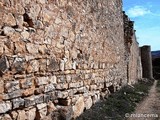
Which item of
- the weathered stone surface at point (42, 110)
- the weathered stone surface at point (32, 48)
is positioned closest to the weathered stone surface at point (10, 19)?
the weathered stone surface at point (32, 48)

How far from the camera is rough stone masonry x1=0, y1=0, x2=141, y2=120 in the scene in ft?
13.6

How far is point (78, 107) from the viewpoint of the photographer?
624 centimetres

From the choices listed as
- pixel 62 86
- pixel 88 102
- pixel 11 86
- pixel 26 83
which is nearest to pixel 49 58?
pixel 62 86

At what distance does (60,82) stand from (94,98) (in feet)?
7.57

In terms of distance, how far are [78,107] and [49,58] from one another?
159 cm

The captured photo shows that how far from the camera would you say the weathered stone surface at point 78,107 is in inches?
237

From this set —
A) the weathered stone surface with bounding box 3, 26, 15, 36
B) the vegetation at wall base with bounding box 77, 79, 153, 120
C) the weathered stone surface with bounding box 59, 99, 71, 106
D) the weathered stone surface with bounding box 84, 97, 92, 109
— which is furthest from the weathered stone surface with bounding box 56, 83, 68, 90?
the weathered stone surface with bounding box 3, 26, 15, 36

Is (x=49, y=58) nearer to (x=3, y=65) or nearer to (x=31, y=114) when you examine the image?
(x=31, y=114)

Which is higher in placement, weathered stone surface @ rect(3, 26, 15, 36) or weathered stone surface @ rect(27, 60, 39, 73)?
weathered stone surface @ rect(3, 26, 15, 36)

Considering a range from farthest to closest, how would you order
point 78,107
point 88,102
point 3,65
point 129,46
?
point 129,46, point 88,102, point 78,107, point 3,65

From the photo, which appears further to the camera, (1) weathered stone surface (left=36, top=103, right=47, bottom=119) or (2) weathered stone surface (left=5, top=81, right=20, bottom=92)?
(1) weathered stone surface (left=36, top=103, right=47, bottom=119)

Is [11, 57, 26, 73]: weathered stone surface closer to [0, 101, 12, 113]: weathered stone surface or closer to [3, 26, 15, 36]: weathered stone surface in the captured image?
[3, 26, 15, 36]: weathered stone surface

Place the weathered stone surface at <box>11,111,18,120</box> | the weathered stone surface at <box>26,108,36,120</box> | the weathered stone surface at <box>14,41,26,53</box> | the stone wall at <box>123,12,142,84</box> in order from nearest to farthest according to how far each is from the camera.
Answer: the weathered stone surface at <box>11,111,18,120</box> < the weathered stone surface at <box>14,41,26,53</box> < the weathered stone surface at <box>26,108,36,120</box> < the stone wall at <box>123,12,142,84</box>

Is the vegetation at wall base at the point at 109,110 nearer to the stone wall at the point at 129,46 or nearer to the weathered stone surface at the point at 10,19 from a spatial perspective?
the weathered stone surface at the point at 10,19
